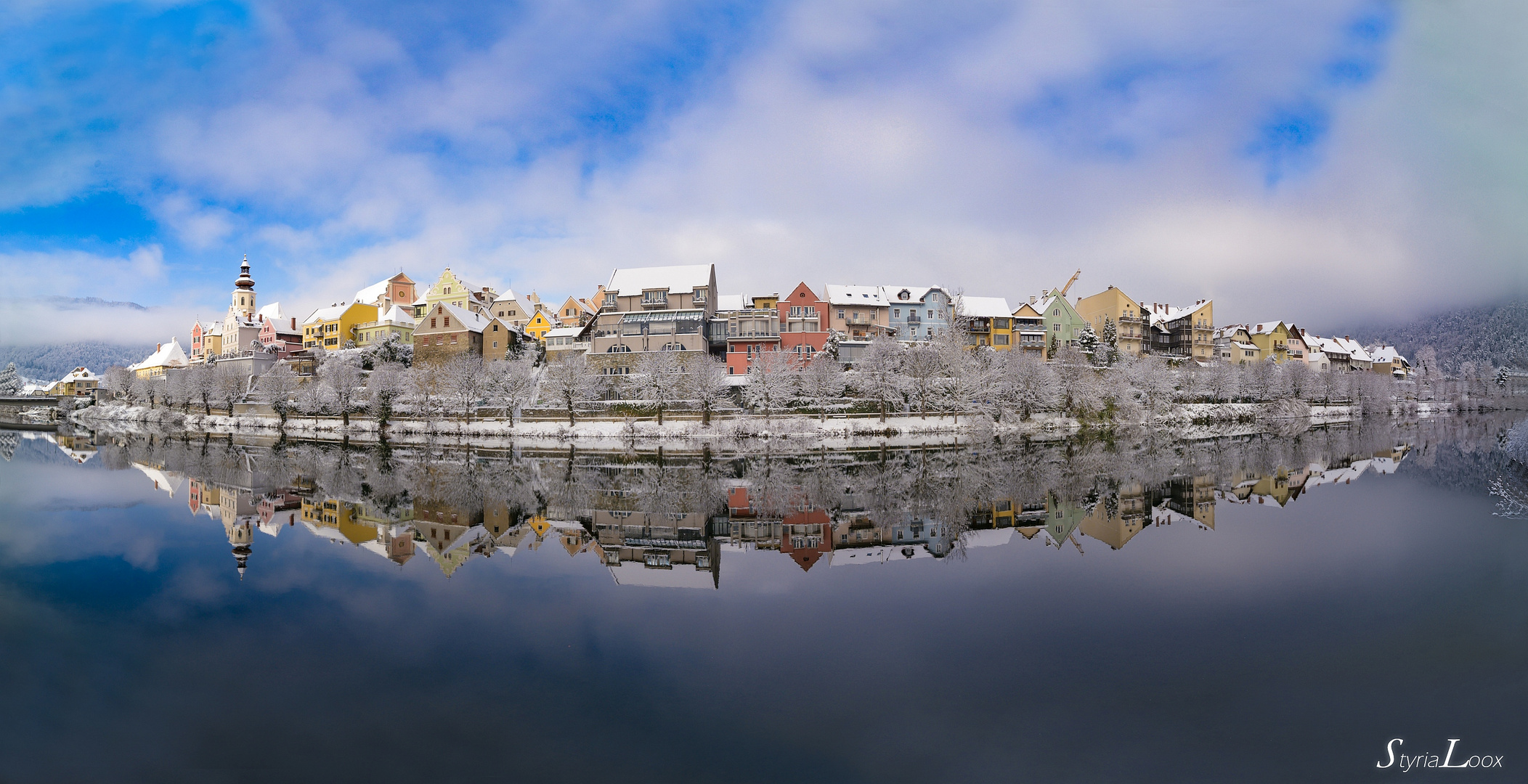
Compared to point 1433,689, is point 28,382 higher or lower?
higher

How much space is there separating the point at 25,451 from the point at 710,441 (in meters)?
40.7

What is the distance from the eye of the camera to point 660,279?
60.3m

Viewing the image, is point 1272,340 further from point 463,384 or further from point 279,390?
point 279,390

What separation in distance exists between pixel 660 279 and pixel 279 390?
31.5 m

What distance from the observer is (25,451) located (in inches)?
1630

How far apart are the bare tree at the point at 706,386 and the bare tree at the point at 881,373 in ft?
31.3

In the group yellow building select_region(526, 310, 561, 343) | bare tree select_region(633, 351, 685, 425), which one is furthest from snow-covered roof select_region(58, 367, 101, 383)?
bare tree select_region(633, 351, 685, 425)

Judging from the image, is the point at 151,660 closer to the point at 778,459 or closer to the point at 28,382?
the point at 778,459

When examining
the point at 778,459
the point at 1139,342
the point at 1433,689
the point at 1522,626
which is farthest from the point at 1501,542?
the point at 1139,342

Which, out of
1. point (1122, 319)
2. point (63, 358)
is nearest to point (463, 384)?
point (1122, 319)

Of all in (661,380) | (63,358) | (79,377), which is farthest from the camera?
(63,358)

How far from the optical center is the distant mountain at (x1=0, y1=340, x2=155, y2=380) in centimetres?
16451

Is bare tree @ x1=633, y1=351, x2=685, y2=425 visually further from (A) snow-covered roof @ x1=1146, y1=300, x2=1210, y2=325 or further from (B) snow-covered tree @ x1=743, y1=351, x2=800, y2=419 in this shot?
(A) snow-covered roof @ x1=1146, y1=300, x2=1210, y2=325

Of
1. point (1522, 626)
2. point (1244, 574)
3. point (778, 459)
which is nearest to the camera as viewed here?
point (1522, 626)
